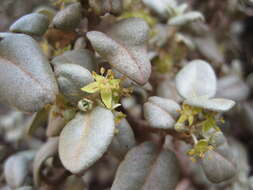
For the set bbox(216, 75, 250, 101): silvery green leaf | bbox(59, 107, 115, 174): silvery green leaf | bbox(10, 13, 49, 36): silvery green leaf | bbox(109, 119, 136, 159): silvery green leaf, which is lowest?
bbox(216, 75, 250, 101): silvery green leaf

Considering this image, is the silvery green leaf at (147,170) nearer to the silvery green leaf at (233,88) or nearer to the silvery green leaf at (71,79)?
the silvery green leaf at (71,79)

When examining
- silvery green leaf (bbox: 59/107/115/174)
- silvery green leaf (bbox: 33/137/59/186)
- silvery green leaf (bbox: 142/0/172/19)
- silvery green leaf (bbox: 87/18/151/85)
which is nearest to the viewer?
silvery green leaf (bbox: 59/107/115/174)

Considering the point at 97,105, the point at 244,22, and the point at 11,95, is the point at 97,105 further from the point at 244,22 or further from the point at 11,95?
the point at 244,22

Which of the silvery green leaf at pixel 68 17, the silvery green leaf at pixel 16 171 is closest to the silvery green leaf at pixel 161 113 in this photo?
the silvery green leaf at pixel 68 17

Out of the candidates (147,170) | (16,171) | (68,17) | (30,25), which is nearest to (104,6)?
(68,17)

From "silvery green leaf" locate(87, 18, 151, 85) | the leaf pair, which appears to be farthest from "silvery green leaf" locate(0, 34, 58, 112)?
the leaf pair

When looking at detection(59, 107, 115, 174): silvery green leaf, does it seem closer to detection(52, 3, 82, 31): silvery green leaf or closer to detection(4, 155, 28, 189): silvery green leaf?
detection(52, 3, 82, 31): silvery green leaf

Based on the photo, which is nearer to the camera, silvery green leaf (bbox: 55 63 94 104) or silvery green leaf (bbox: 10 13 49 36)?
silvery green leaf (bbox: 55 63 94 104)

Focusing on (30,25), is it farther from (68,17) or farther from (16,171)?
(16,171)
